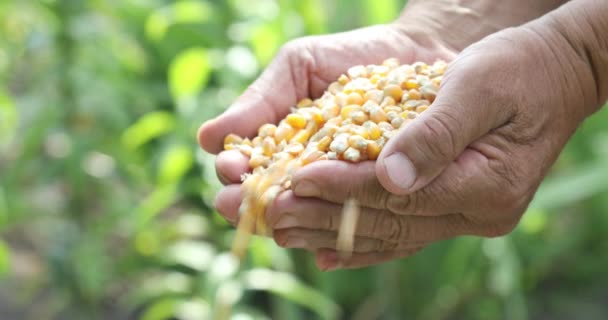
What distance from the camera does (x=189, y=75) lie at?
6.51 ft

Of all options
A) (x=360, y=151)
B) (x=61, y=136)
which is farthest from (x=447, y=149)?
(x=61, y=136)

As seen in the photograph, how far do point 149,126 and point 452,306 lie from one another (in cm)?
83

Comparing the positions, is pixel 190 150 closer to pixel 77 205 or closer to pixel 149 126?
pixel 149 126

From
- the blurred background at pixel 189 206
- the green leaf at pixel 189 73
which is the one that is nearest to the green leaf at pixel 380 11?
the blurred background at pixel 189 206

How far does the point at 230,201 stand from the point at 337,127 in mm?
170

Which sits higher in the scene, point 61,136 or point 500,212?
point 61,136

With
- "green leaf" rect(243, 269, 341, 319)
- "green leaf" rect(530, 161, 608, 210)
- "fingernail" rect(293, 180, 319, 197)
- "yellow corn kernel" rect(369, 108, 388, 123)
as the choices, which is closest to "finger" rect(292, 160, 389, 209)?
"fingernail" rect(293, 180, 319, 197)

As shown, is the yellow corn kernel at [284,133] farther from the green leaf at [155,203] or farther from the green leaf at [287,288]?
the green leaf at [155,203]

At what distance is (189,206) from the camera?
2293 mm

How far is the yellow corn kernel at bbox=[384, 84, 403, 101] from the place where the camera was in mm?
1171

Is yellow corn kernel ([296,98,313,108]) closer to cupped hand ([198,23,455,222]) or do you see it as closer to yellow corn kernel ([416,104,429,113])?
cupped hand ([198,23,455,222])

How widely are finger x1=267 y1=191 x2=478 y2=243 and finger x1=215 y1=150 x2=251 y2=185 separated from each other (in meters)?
0.10

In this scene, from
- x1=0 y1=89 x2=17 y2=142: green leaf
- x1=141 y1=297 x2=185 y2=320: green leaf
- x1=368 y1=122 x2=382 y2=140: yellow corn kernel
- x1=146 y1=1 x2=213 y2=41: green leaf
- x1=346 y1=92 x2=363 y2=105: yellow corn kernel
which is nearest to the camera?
x1=368 y1=122 x2=382 y2=140: yellow corn kernel

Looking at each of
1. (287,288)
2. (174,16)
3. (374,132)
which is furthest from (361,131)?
(174,16)
